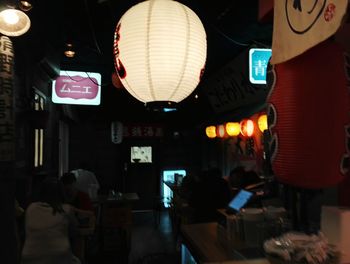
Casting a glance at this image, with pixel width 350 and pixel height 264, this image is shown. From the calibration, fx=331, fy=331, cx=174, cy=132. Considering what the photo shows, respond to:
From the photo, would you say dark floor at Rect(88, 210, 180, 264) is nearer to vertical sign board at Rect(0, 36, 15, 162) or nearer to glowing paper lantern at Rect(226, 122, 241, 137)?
vertical sign board at Rect(0, 36, 15, 162)

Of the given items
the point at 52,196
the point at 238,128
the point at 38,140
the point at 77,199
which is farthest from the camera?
the point at 238,128

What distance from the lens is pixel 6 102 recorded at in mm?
4207

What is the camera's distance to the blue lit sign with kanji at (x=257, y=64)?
295 inches

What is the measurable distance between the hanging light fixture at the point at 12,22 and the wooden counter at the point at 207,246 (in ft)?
10.6

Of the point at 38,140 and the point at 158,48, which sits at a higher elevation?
the point at 158,48

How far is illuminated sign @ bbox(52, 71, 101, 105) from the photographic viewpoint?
8.71 m

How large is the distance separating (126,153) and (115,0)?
9935mm

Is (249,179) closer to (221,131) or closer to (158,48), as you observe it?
(221,131)

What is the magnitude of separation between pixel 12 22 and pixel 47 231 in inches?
104

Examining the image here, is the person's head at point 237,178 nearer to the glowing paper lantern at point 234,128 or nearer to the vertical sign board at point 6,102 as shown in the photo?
the glowing paper lantern at point 234,128

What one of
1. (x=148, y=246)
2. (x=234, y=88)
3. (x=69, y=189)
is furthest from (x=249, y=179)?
(x=69, y=189)

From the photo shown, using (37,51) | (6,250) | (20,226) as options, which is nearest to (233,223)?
(6,250)

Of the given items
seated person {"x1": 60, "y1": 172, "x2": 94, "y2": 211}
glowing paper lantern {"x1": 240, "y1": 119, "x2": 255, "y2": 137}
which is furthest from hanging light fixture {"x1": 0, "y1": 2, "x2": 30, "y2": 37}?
glowing paper lantern {"x1": 240, "y1": 119, "x2": 255, "y2": 137}

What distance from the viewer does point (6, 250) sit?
4.33 meters
